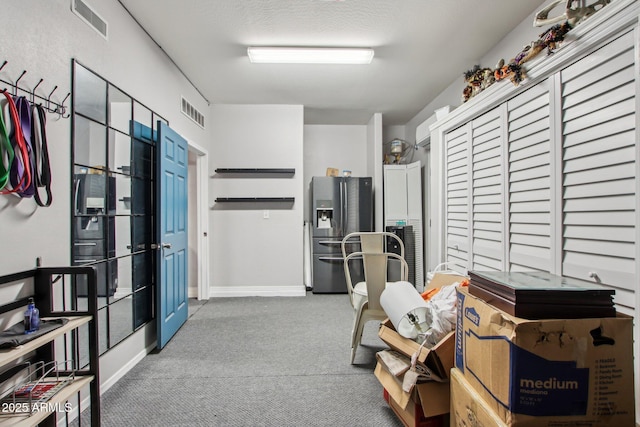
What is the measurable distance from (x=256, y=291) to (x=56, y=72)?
322cm

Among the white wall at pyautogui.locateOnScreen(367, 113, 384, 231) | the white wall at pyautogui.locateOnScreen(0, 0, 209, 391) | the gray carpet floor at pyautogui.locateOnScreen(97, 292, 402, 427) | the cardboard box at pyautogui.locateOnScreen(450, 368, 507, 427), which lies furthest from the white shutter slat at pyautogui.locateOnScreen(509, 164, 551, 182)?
the white wall at pyautogui.locateOnScreen(0, 0, 209, 391)

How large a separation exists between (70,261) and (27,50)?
1.09 m

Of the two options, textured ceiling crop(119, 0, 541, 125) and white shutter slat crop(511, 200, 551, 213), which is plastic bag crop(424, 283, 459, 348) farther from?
textured ceiling crop(119, 0, 541, 125)

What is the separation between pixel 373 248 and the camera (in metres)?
2.16

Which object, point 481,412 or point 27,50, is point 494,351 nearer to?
point 481,412

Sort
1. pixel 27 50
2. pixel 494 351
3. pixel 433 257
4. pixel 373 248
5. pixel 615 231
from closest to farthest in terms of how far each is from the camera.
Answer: pixel 494 351 < pixel 615 231 < pixel 27 50 < pixel 373 248 < pixel 433 257

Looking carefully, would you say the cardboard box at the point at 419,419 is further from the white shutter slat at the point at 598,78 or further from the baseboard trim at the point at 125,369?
the baseboard trim at the point at 125,369

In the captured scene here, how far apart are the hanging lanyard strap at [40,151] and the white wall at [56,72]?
0.29ft

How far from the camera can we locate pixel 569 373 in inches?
36.1

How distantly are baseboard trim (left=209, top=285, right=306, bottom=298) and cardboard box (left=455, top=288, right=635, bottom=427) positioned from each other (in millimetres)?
3380

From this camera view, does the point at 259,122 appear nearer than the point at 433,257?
No

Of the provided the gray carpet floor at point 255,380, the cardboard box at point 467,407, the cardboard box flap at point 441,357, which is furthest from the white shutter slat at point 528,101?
the gray carpet floor at point 255,380

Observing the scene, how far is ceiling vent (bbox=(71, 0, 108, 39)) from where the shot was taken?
1684 mm

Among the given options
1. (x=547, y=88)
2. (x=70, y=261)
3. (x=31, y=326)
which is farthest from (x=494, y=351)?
(x=70, y=261)
